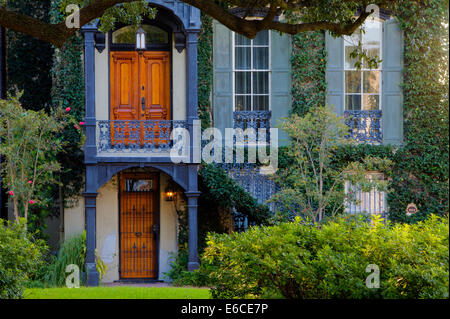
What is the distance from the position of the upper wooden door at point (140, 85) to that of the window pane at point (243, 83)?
1683mm

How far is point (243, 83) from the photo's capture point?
1539cm

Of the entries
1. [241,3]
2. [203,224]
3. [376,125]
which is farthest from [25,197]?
[376,125]

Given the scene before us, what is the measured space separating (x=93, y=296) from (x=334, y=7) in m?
5.58

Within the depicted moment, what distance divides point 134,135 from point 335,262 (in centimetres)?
915

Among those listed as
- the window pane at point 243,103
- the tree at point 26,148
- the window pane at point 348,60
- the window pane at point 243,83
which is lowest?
the tree at point 26,148

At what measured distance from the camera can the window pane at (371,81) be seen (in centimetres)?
1550

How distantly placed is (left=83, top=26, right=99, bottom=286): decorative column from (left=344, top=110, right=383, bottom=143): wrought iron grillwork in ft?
19.8

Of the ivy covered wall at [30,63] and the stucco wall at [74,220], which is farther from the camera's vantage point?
the ivy covered wall at [30,63]

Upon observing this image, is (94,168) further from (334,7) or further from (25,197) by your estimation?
(334,7)

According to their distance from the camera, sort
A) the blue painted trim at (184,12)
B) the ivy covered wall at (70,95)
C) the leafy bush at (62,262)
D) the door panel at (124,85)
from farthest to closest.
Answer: the door panel at (124,85) → the ivy covered wall at (70,95) → the blue painted trim at (184,12) → the leafy bush at (62,262)

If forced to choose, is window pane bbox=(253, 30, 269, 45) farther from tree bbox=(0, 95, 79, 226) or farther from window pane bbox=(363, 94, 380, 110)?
tree bbox=(0, 95, 79, 226)

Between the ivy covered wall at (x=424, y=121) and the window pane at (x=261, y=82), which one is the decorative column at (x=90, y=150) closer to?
the window pane at (x=261, y=82)

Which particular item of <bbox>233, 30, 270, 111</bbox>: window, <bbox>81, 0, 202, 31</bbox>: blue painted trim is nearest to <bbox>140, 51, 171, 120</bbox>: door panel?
<bbox>81, 0, 202, 31</bbox>: blue painted trim

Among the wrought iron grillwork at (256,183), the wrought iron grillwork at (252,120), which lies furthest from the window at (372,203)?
the wrought iron grillwork at (252,120)
